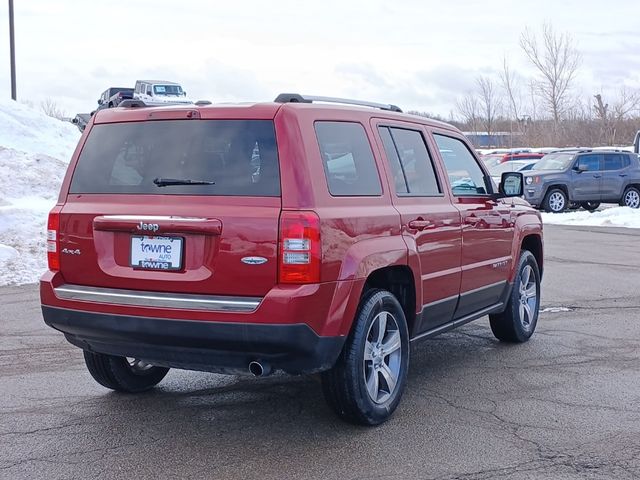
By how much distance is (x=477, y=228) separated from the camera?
21.1ft

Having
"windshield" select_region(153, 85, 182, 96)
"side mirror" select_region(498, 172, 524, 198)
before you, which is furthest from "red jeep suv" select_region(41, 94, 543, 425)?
"windshield" select_region(153, 85, 182, 96)

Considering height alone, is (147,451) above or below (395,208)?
below

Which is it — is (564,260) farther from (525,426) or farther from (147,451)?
(147,451)

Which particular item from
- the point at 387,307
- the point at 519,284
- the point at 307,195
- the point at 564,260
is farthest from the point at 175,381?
the point at 564,260

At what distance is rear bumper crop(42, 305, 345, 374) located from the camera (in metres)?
4.47

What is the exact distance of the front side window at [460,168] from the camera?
20.8 feet

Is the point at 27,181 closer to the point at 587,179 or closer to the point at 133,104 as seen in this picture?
the point at 133,104

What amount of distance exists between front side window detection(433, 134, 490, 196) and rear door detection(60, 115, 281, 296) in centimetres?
202

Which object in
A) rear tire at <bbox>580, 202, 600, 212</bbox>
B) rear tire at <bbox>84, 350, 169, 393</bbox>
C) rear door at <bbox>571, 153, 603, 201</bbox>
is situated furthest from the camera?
rear tire at <bbox>580, 202, 600, 212</bbox>

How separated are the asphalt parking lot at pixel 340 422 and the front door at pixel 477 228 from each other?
0.60 meters

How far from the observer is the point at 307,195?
457 cm

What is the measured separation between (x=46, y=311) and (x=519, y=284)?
13.5 ft

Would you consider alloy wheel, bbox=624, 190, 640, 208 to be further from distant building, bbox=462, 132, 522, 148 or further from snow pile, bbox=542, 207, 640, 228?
distant building, bbox=462, 132, 522, 148

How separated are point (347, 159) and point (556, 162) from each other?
68.9 feet
